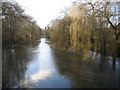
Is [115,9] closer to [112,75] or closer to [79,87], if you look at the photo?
[112,75]

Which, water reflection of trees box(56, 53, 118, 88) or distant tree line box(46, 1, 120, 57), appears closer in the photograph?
water reflection of trees box(56, 53, 118, 88)

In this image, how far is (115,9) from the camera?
6.87m

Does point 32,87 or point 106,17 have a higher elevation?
point 106,17

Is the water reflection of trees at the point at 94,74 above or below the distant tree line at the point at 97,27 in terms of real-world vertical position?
below

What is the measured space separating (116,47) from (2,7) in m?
6.25

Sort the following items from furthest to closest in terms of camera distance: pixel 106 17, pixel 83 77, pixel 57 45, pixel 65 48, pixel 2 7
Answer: pixel 57 45, pixel 65 48, pixel 2 7, pixel 106 17, pixel 83 77

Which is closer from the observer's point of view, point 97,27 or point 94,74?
point 94,74

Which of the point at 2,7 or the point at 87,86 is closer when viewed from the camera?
the point at 87,86

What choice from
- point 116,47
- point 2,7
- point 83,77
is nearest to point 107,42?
point 116,47

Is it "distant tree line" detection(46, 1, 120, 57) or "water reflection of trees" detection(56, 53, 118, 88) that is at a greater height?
"distant tree line" detection(46, 1, 120, 57)

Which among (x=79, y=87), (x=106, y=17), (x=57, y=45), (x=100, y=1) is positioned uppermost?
(x=100, y=1)

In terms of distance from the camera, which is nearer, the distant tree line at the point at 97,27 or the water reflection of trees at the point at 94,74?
the water reflection of trees at the point at 94,74

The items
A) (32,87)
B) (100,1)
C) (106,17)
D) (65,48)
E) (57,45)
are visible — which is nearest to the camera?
(32,87)

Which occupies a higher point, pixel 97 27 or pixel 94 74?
pixel 97 27
